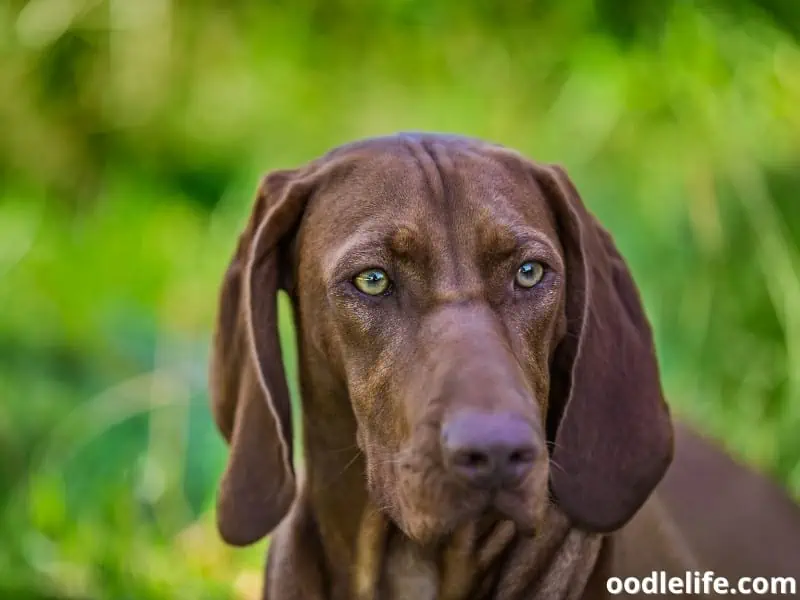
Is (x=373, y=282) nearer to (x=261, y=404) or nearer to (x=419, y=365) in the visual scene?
(x=419, y=365)

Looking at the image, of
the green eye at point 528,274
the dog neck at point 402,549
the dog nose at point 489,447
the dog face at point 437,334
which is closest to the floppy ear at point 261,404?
the dog face at point 437,334

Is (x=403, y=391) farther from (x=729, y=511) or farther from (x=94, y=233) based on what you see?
(x=94, y=233)

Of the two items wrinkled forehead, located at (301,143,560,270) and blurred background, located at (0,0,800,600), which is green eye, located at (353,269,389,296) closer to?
wrinkled forehead, located at (301,143,560,270)

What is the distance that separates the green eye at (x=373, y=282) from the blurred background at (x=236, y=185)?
223 centimetres

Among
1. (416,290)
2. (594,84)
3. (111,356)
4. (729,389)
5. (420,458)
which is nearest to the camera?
(420,458)

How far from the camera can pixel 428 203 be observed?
3070 millimetres

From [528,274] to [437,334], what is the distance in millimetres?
341

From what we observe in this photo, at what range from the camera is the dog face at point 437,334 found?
2.72 m

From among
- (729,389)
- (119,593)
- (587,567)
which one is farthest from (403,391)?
(729,389)

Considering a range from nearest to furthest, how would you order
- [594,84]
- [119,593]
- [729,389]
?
[119,593], [729,389], [594,84]

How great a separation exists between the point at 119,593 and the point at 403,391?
7.70 ft

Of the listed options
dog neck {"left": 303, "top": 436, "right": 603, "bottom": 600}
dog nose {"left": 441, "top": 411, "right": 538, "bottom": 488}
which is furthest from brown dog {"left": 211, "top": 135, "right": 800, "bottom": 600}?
dog nose {"left": 441, "top": 411, "right": 538, "bottom": 488}

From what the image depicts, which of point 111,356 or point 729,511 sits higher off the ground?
point 729,511

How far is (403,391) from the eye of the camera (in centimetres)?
283
